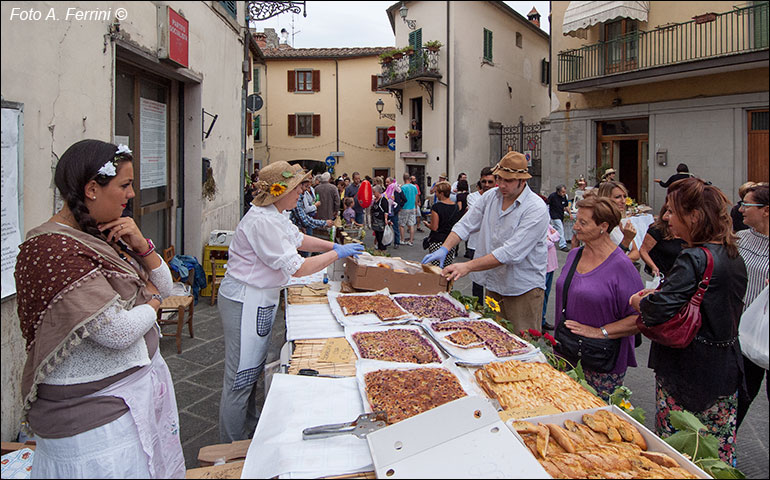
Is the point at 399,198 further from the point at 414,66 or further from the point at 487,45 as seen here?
the point at 487,45

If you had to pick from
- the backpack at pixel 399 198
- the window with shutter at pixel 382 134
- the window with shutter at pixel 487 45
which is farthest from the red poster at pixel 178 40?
the window with shutter at pixel 382 134

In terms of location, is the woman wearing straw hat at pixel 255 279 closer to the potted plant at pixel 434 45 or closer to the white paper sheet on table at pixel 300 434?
Result: the white paper sheet on table at pixel 300 434

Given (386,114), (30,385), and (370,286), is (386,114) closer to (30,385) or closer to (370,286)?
(370,286)

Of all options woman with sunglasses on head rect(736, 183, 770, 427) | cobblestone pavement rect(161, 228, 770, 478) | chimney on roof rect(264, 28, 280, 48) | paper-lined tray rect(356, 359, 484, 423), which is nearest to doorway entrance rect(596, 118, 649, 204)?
cobblestone pavement rect(161, 228, 770, 478)

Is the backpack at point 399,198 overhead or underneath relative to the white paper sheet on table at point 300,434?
overhead

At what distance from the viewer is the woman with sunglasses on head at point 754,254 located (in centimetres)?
271

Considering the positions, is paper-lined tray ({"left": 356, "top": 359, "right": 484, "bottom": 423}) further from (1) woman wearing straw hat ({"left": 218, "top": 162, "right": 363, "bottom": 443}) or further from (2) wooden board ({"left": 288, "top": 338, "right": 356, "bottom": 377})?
(1) woman wearing straw hat ({"left": 218, "top": 162, "right": 363, "bottom": 443})

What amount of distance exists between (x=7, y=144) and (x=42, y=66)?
680 mm

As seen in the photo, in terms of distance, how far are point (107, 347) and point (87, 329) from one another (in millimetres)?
152

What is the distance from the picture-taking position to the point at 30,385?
1772mm

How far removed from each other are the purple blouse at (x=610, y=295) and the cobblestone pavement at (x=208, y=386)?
66 cm

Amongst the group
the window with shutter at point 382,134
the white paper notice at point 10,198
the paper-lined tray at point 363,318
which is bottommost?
the paper-lined tray at point 363,318

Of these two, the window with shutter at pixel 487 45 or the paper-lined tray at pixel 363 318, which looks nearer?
the paper-lined tray at pixel 363 318

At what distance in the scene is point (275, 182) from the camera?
126 inches
